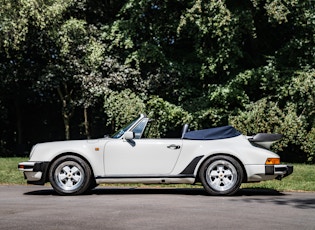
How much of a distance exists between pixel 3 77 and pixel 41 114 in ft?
11.4

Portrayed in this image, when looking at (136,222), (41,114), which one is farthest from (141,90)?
(136,222)

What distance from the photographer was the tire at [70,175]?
405 inches

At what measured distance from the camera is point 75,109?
2614 centimetres

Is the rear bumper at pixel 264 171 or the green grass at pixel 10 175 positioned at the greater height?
the rear bumper at pixel 264 171

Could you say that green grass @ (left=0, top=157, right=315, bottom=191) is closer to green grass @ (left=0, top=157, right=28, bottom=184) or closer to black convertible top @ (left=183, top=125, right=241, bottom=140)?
green grass @ (left=0, top=157, right=28, bottom=184)

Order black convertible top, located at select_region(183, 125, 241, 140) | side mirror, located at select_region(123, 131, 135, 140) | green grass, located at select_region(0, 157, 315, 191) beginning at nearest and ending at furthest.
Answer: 1. side mirror, located at select_region(123, 131, 135, 140)
2. black convertible top, located at select_region(183, 125, 241, 140)
3. green grass, located at select_region(0, 157, 315, 191)

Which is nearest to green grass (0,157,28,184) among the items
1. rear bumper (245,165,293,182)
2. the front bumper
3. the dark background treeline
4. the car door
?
the front bumper

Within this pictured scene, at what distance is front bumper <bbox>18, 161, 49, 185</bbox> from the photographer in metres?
10.3

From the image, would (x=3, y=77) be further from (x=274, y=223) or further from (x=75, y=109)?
(x=274, y=223)

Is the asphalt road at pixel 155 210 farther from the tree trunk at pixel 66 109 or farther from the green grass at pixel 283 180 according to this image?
the tree trunk at pixel 66 109

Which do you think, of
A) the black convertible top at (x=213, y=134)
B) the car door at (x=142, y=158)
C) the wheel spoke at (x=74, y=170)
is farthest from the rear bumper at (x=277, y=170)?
the wheel spoke at (x=74, y=170)

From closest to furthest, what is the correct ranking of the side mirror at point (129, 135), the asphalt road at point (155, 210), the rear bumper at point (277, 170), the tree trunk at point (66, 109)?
the asphalt road at point (155, 210) → the rear bumper at point (277, 170) → the side mirror at point (129, 135) → the tree trunk at point (66, 109)

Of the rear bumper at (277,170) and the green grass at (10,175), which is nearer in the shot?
the rear bumper at (277,170)

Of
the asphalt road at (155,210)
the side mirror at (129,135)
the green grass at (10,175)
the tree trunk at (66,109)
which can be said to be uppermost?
the tree trunk at (66,109)
